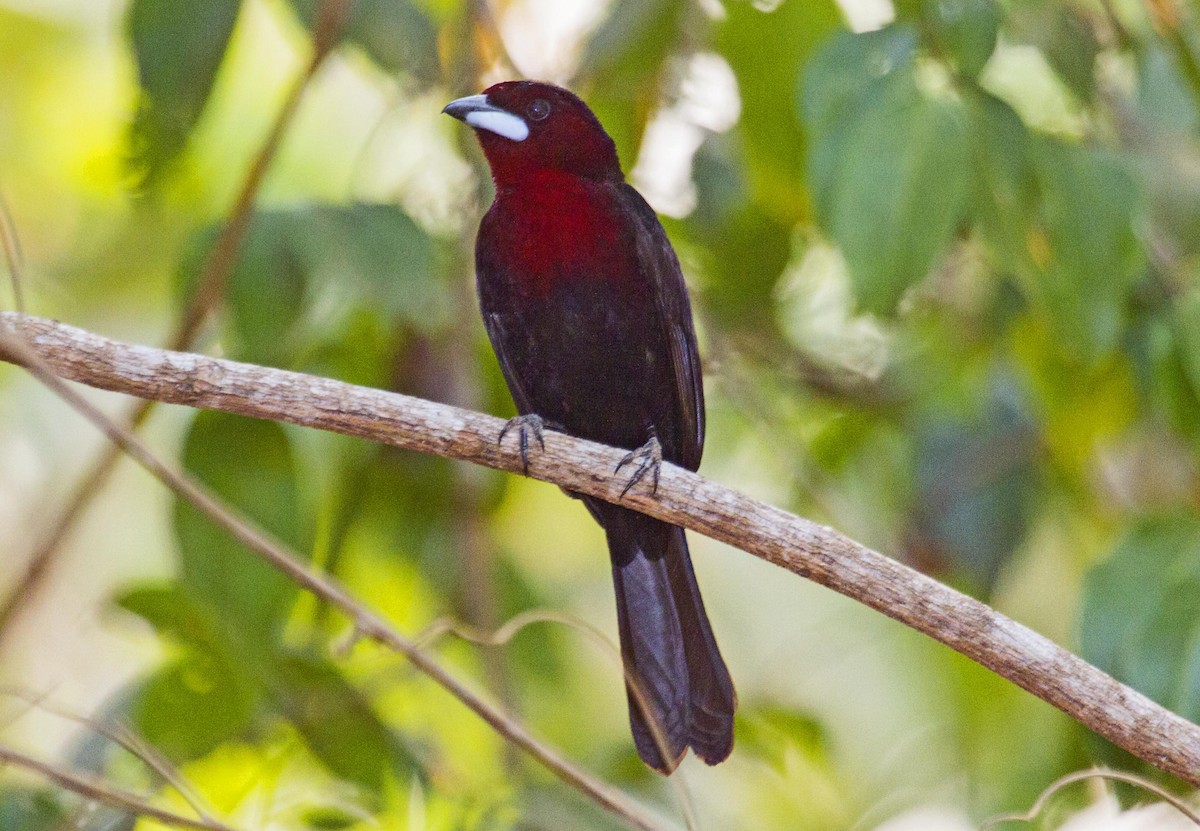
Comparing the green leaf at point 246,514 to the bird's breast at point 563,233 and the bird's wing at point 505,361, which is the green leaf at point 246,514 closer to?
the bird's wing at point 505,361

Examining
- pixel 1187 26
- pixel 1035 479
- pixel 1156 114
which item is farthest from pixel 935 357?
pixel 1187 26

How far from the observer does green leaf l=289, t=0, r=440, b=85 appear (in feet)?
8.36

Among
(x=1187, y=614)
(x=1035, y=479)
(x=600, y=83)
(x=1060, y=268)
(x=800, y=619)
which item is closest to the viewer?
(x=1187, y=614)

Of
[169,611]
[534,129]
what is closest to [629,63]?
[534,129]

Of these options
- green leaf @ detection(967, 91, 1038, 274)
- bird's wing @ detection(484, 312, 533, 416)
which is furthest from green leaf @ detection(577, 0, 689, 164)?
green leaf @ detection(967, 91, 1038, 274)

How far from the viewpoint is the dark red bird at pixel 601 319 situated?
2.58 metres

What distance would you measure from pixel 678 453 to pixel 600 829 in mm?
793

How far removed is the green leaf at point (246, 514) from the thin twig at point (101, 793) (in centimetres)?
39

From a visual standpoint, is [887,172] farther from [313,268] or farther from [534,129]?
[313,268]

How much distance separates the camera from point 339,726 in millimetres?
2701

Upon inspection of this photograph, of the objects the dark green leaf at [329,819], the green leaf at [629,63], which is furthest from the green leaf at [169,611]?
the green leaf at [629,63]

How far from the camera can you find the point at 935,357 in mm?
3711

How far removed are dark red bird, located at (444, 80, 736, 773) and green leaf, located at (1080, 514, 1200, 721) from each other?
68 cm

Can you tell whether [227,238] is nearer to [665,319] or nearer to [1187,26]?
[665,319]
